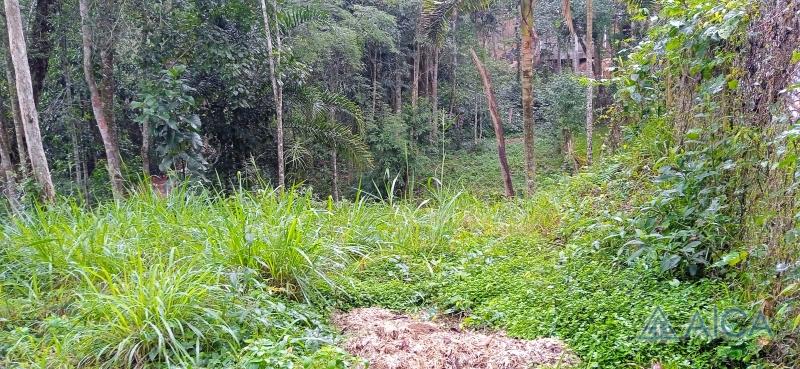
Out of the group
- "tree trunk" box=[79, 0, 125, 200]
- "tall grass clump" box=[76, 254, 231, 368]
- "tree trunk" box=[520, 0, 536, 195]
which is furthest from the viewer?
"tree trunk" box=[79, 0, 125, 200]

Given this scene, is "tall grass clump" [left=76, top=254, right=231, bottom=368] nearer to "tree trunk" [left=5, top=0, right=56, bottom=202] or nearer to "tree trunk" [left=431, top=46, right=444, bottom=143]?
"tree trunk" [left=5, top=0, right=56, bottom=202]

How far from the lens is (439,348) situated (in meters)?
2.47

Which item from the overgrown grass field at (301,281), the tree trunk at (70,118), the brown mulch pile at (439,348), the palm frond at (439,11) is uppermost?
the palm frond at (439,11)

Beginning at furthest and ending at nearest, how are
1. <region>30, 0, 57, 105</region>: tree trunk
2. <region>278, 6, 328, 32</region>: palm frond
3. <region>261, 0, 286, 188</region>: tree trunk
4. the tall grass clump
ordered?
1. <region>278, 6, 328, 32</region>: palm frond
2. <region>30, 0, 57, 105</region>: tree trunk
3. <region>261, 0, 286, 188</region>: tree trunk
4. the tall grass clump

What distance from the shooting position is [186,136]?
7348 millimetres

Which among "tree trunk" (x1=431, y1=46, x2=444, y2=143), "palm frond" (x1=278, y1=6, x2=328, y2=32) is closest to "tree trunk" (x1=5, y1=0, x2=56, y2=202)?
"palm frond" (x1=278, y1=6, x2=328, y2=32)

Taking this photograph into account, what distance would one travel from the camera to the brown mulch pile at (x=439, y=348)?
231 centimetres

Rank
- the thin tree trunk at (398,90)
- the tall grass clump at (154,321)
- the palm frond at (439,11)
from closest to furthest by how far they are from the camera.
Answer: the tall grass clump at (154,321) → the palm frond at (439,11) → the thin tree trunk at (398,90)

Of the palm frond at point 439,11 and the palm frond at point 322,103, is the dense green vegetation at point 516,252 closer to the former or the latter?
the palm frond at point 439,11

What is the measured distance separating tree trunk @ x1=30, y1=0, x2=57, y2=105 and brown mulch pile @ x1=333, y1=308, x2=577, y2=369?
29.7ft

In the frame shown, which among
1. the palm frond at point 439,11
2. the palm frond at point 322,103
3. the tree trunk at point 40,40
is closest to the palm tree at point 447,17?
the palm frond at point 439,11

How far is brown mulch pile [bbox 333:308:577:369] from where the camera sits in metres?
2.31

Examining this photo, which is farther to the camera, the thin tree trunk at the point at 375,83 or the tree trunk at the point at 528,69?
the thin tree trunk at the point at 375,83

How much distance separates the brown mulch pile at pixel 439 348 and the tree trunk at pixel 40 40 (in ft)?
29.7
